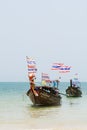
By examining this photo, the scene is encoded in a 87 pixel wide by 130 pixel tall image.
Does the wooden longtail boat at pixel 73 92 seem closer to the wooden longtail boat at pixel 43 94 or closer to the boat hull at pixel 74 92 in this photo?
the boat hull at pixel 74 92

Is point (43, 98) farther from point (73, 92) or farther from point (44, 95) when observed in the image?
point (73, 92)

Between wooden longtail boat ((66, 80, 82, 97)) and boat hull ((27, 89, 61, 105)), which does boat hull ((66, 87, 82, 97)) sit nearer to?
wooden longtail boat ((66, 80, 82, 97))

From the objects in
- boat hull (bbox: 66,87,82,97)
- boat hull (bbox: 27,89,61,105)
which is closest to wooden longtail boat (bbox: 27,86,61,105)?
boat hull (bbox: 27,89,61,105)

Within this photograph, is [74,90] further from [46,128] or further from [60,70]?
A: [46,128]

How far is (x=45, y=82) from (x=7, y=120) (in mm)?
13557

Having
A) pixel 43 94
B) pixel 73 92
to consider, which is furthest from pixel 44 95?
pixel 73 92

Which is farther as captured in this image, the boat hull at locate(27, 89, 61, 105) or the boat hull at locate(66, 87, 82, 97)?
the boat hull at locate(66, 87, 82, 97)

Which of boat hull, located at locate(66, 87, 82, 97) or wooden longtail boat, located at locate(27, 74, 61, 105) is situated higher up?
wooden longtail boat, located at locate(27, 74, 61, 105)

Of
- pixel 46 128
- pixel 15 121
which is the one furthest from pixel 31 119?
pixel 46 128

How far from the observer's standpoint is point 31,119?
24.9 meters

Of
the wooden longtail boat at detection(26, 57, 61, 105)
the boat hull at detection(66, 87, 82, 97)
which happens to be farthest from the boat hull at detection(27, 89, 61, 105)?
the boat hull at detection(66, 87, 82, 97)

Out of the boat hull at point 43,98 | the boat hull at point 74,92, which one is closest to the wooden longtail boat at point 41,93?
the boat hull at point 43,98

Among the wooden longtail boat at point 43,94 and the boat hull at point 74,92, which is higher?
the wooden longtail boat at point 43,94

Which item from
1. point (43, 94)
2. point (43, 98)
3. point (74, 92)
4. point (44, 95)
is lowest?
point (74, 92)
